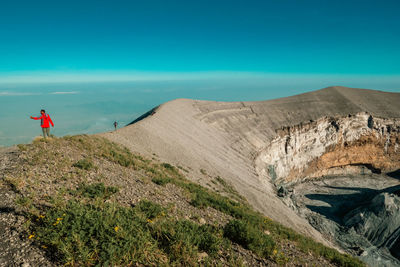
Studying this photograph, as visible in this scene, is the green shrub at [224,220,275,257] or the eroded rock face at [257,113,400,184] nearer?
the green shrub at [224,220,275,257]

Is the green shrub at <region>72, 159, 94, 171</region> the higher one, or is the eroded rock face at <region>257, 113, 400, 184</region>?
the green shrub at <region>72, 159, 94, 171</region>

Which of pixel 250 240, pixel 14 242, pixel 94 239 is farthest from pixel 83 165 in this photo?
pixel 250 240

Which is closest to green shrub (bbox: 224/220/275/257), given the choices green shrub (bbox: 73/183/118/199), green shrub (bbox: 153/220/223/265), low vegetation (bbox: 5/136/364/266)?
low vegetation (bbox: 5/136/364/266)

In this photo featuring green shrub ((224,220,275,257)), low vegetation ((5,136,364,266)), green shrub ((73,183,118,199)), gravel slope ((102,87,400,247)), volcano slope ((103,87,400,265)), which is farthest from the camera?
volcano slope ((103,87,400,265))

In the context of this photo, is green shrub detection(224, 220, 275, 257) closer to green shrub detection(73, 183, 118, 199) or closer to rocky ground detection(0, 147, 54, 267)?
green shrub detection(73, 183, 118, 199)

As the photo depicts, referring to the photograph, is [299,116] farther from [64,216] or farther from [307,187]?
[64,216]

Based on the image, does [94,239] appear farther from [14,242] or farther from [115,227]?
[14,242]
